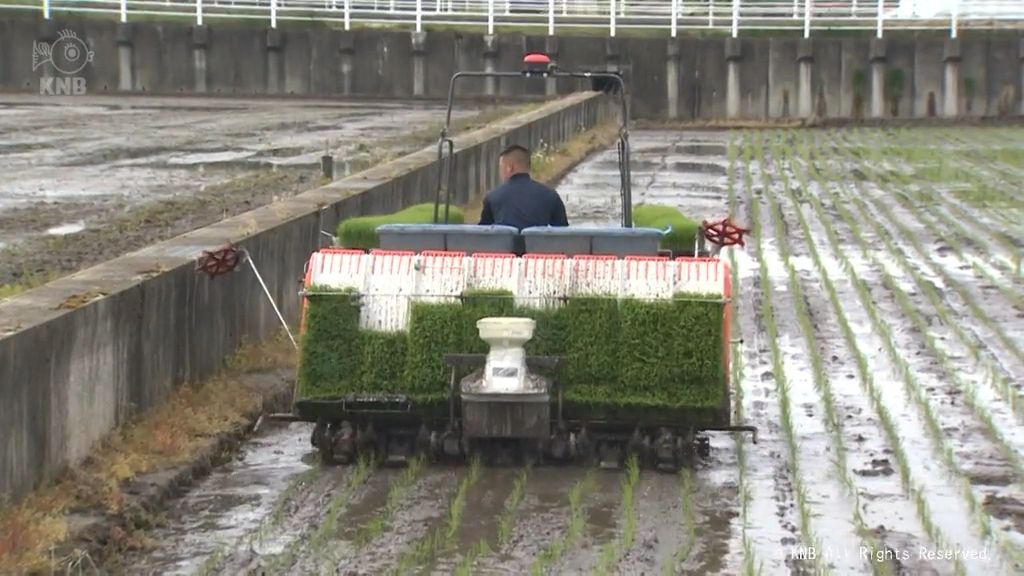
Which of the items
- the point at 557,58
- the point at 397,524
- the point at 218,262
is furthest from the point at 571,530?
the point at 557,58

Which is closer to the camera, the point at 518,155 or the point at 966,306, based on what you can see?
the point at 518,155

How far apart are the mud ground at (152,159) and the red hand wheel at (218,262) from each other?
1839mm

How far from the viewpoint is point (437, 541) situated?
8.48 meters

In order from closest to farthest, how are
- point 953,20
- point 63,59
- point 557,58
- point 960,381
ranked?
point 960,381, point 557,58, point 63,59, point 953,20

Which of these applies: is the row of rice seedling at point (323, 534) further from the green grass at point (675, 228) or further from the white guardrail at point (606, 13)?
the white guardrail at point (606, 13)

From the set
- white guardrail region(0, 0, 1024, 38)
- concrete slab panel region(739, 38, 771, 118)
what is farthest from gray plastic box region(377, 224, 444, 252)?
concrete slab panel region(739, 38, 771, 118)

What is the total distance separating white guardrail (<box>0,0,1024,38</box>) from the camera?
45.8 meters

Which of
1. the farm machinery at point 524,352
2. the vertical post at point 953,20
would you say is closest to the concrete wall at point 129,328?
the farm machinery at point 524,352

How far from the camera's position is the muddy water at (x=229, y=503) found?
8.23m

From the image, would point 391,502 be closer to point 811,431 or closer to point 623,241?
point 623,241

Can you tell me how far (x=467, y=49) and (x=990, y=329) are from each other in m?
31.9

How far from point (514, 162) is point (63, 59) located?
35.6m

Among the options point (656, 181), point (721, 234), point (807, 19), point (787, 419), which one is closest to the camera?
point (787, 419)

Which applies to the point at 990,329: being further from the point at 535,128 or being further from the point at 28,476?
the point at 535,128
